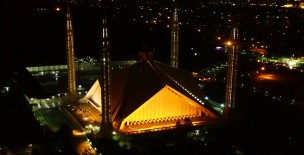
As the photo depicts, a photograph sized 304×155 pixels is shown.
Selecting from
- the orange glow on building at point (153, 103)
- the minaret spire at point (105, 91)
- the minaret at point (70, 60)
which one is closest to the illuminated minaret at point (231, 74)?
the orange glow on building at point (153, 103)

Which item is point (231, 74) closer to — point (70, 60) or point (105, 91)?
point (105, 91)

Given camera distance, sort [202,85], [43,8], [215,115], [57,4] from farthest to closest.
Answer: [57,4], [43,8], [202,85], [215,115]

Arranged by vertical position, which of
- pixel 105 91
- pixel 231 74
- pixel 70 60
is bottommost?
pixel 105 91

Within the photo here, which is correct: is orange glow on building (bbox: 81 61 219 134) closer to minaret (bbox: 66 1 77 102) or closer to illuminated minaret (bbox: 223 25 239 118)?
illuminated minaret (bbox: 223 25 239 118)

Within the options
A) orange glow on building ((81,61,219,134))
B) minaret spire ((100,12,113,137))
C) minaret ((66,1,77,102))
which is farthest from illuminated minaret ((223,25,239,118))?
minaret ((66,1,77,102))

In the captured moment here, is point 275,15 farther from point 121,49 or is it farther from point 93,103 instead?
point 93,103

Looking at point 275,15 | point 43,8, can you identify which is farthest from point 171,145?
point 43,8

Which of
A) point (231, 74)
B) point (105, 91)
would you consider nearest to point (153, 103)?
point (105, 91)

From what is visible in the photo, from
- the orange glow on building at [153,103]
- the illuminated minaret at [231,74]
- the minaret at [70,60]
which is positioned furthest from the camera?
the minaret at [70,60]

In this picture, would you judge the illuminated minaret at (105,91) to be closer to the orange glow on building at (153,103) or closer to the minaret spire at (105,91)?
the minaret spire at (105,91)

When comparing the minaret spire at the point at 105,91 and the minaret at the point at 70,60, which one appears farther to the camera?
the minaret at the point at 70,60

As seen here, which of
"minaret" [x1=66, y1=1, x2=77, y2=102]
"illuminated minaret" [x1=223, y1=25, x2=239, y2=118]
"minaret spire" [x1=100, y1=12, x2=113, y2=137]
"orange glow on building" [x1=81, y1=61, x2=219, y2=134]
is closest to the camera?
"minaret spire" [x1=100, y1=12, x2=113, y2=137]
